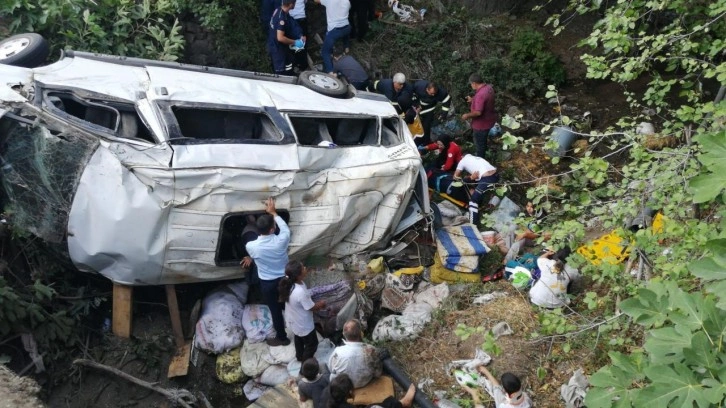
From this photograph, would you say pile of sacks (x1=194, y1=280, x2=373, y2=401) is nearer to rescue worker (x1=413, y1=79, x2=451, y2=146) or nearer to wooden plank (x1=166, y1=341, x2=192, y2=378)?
wooden plank (x1=166, y1=341, x2=192, y2=378)

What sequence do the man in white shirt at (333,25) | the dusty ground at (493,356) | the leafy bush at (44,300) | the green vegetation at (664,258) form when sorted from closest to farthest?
the green vegetation at (664,258)
the leafy bush at (44,300)
the dusty ground at (493,356)
the man in white shirt at (333,25)

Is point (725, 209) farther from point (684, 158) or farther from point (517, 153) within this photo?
point (517, 153)

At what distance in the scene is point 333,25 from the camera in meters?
10.0

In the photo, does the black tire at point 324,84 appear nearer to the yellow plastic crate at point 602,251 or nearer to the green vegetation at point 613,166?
the green vegetation at point 613,166

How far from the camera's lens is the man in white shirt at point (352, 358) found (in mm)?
5840

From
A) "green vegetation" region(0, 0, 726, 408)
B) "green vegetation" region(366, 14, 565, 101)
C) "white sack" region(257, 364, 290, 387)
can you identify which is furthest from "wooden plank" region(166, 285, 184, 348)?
"green vegetation" region(366, 14, 565, 101)

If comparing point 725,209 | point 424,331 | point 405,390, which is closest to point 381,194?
point 424,331

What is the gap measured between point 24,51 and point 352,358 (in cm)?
Answer: 435

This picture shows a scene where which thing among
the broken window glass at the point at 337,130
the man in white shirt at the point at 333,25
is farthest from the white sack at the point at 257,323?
the man in white shirt at the point at 333,25

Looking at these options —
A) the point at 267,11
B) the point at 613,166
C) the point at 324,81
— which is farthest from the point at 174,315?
the point at 267,11

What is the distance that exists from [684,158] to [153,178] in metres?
4.13

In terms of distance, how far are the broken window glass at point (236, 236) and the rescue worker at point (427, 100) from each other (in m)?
3.47

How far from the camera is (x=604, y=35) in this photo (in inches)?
227

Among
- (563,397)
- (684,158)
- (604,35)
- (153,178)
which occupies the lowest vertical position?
(563,397)
